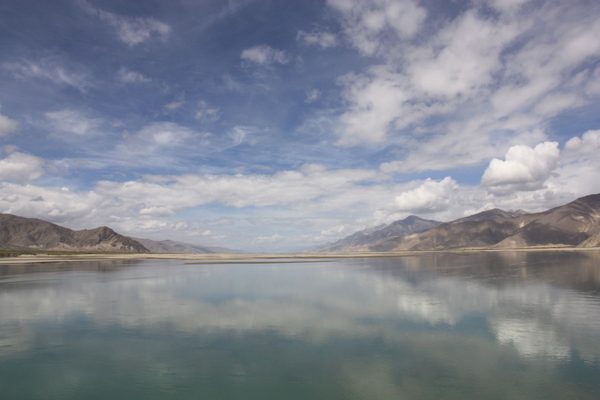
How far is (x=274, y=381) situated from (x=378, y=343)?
311 inches

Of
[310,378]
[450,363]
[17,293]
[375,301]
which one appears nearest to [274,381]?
[310,378]

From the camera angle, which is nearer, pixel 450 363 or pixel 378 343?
pixel 450 363

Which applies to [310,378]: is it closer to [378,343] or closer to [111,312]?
[378,343]

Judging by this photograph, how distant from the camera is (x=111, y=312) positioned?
2909 centimetres

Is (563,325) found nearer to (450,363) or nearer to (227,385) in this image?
(450,363)

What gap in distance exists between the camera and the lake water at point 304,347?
13914 mm

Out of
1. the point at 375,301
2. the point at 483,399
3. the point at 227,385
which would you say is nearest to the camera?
the point at 483,399

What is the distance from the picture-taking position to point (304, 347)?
19141mm

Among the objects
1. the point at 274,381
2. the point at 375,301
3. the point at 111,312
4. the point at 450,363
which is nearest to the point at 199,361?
the point at 274,381

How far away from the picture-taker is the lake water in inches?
548

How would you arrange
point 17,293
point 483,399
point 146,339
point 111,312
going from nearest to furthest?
1. point 483,399
2. point 146,339
3. point 111,312
4. point 17,293

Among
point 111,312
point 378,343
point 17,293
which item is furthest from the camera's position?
point 17,293

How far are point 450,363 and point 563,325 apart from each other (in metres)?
13.3

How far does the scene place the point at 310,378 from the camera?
48.8 feet
